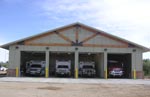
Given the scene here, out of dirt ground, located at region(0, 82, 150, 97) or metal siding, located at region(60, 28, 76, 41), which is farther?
metal siding, located at region(60, 28, 76, 41)

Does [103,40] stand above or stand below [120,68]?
above

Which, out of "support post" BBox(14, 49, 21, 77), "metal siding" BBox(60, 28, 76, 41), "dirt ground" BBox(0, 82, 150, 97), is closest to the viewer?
"dirt ground" BBox(0, 82, 150, 97)

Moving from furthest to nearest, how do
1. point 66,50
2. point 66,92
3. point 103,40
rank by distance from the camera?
point 103,40 < point 66,50 < point 66,92

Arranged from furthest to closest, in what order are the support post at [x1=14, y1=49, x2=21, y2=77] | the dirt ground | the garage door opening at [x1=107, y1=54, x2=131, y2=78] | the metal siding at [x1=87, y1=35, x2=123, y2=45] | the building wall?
the garage door opening at [x1=107, y1=54, x2=131, y2=78] → the metal siding at [x1=87, y1=35, x2=123, y2=45] → the building wall → the support post at [x1=14, y1=49, x2=21, y2=77] → the dirt ground

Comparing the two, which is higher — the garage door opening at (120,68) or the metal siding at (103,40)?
the metal siding at (103,40)

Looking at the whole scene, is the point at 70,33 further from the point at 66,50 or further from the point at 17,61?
the point at 17,61

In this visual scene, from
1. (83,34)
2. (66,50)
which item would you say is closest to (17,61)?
(66,50)

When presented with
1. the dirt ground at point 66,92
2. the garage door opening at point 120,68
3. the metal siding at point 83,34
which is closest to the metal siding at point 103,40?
the metal siding at point 83,34

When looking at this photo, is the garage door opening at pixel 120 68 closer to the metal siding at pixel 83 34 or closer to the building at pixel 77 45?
the building at pixel 77 45

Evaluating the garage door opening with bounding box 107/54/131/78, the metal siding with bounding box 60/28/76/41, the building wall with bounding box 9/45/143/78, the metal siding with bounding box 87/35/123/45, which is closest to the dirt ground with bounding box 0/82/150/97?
the building wall with bounding box 9/45/143/78

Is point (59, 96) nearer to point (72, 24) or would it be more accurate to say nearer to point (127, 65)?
point (72, 24)

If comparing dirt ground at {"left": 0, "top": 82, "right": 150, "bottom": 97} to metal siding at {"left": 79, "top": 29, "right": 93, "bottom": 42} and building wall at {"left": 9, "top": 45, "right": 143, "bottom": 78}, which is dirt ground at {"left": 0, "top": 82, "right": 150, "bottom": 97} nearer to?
building wall at {"left": 9, "top": 45, "right": 143, "bottom": 78}

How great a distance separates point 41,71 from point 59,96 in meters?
27.6

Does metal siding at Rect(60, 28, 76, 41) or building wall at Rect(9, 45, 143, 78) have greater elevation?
metal siding at Rect(60, 28, 76, 41)
